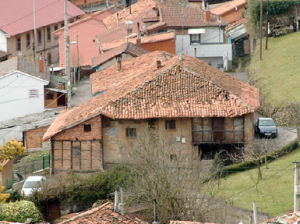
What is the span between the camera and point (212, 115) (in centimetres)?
4128

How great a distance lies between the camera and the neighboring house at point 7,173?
41.5 meters

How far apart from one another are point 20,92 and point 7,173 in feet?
49.6

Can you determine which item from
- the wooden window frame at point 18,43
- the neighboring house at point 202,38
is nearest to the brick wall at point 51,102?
the neighboring house at point 202,38

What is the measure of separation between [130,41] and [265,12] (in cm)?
Result: 1252

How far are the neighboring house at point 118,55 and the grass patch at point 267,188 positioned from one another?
18063 mm

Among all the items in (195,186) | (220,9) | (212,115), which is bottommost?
(195,186)

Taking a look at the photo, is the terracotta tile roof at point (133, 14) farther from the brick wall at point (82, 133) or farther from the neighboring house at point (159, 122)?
the brick wall at point (82, 133)

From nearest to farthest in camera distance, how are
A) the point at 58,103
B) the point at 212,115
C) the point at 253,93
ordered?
the point at 212,115, the point at 253,93, the point at 58,103

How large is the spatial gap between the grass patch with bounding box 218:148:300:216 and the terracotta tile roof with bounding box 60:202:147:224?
20.0 feet

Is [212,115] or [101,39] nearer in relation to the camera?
[212,115]

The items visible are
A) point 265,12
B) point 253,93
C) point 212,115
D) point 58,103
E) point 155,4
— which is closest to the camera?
point 212,115

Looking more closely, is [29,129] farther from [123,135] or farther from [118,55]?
[123,135]

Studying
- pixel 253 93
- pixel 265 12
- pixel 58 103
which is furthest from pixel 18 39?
pixel 253 93

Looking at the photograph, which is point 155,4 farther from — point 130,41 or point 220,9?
point 130,41
